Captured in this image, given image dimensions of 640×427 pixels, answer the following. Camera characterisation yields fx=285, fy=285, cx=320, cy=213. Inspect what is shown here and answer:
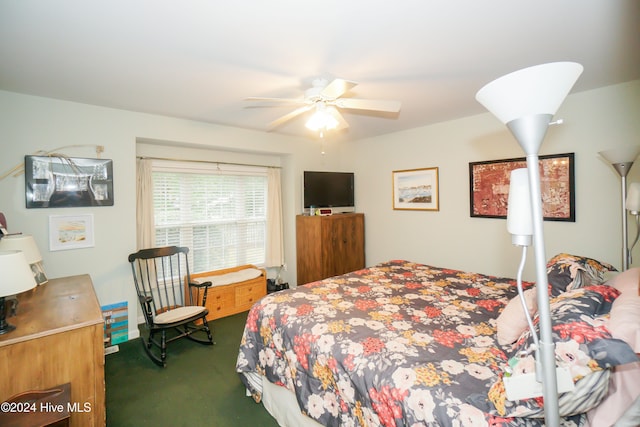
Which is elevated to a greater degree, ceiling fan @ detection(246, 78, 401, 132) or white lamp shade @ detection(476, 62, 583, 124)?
ceiling fan @ detection(246, 78, 401, 132)

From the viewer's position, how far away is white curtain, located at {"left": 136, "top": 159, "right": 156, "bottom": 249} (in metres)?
3.42

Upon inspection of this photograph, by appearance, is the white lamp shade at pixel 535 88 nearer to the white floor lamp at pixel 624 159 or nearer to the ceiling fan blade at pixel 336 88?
the ceiling fan blade at pixel 336 88

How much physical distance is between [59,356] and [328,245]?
306 centimetres

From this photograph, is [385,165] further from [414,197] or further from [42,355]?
[42,355]

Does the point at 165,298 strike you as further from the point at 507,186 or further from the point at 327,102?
the point at 507,186

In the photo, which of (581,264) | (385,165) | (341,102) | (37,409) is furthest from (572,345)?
(385,165)

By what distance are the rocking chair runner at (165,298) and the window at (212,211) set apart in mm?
316

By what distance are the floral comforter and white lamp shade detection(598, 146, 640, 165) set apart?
4.01ft

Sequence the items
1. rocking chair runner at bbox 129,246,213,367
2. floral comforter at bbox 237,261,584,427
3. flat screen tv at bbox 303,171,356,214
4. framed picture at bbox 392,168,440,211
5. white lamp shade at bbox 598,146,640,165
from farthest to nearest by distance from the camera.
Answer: flat screen tv at bbox 303,171,356,214 < framed picture at bbox 392,168,440,211 < rocking chair runner at bbox 129,246,213,367 < white lamp shade at bbox 598,146,640,165 < floral comforter at bbox 237,261,584,427

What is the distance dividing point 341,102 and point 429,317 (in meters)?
1.71

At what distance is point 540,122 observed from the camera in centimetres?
84

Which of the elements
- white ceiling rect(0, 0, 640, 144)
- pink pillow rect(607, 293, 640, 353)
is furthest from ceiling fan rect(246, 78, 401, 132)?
pink pillow rect(607, 293, 640, 353)

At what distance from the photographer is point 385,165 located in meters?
4.41

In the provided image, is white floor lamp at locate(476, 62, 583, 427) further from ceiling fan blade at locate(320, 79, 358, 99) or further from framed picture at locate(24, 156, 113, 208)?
framed picture at locate(24, 156, 113, 208)
